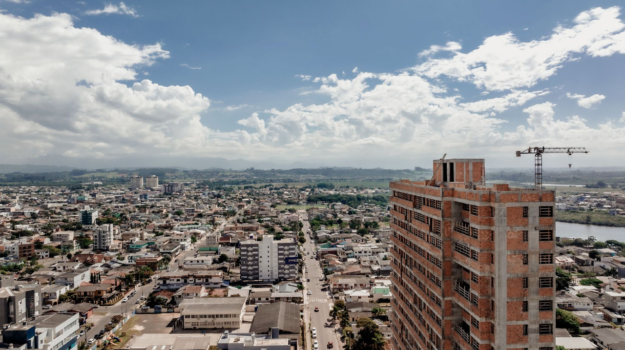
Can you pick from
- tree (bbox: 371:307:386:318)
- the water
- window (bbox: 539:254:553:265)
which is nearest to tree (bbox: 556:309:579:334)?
tree (bbox: 371:307:386:318)

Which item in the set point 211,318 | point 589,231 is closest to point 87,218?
point 211,318

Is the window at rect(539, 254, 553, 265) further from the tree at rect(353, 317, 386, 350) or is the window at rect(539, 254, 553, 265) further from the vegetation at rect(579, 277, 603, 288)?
the vegetation at rect(579, 277, 603, 288)

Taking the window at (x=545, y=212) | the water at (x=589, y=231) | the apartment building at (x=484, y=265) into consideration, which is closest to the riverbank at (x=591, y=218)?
the water at (x=589, y=231)

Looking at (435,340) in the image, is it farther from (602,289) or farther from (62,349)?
(602,289)

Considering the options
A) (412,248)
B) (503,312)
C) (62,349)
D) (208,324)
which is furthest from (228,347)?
(503,312)

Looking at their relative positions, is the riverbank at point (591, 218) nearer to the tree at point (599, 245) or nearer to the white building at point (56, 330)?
the tree at point (599, 245)

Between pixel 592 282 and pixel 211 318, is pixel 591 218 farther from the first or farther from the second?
pixel 211 318
